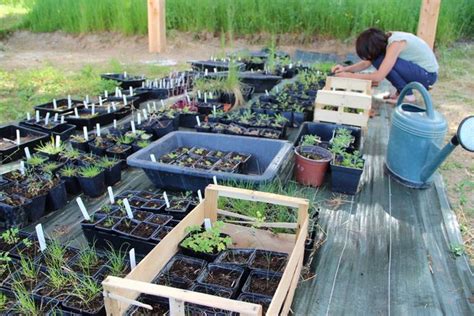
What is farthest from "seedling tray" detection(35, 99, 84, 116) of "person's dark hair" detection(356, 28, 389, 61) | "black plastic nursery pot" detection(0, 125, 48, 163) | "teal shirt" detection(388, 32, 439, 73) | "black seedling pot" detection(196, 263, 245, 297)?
"teal shirt" detection(388, 32, 439, 73)

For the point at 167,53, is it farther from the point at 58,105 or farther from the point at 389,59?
the point at 389,59

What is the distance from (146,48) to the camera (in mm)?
7828

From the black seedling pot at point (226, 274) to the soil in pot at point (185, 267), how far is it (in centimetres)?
4

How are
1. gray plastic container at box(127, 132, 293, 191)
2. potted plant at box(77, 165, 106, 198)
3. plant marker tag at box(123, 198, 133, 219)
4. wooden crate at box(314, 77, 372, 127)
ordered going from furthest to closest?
wooden crate at box(314, 77, 372, 127)
potted plant at box(77, 165, 106, 198)
gray plastic container at box(127, 132, 293, 191)
plant marker tag at box(123, 198, 133, 219)

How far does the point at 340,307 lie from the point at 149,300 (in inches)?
31.8

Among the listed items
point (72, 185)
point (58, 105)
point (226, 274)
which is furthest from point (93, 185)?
point (58, 105)

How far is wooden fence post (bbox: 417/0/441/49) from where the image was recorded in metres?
5.57

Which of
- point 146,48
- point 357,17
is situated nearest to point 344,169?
point 357,17

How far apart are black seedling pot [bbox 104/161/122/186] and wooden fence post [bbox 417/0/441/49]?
481 centimetres

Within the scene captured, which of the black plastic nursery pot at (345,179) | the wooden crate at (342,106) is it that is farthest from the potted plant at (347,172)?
the wooden crate at (342,106)

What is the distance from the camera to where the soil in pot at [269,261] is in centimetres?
181

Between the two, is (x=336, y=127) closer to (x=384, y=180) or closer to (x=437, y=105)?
(x=384, y=180)

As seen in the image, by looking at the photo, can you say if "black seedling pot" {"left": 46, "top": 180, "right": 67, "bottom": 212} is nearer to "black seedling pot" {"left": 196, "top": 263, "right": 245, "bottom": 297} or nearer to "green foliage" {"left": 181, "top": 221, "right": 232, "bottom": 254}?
"green foliage" {"left": 181, "top": 221, "right": 232, "bottom": 254}

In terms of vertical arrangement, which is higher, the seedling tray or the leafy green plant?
the seedling tray
